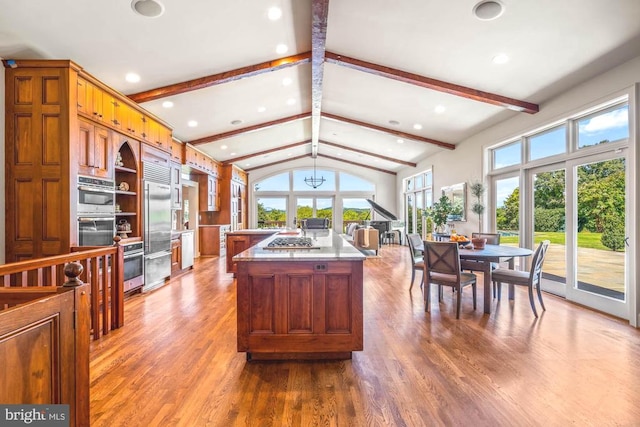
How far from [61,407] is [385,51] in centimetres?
444

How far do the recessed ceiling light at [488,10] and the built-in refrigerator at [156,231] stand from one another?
474cm

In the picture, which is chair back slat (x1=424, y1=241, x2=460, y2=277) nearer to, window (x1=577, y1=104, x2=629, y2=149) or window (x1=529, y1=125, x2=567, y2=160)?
window (x1=577, y1=104, x2=629, y2=149)

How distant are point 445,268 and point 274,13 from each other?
11.3 feet

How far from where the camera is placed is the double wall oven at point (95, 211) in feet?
11.4

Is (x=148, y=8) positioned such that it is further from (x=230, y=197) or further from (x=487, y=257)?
(x=230, y=197)

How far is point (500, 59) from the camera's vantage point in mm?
3748

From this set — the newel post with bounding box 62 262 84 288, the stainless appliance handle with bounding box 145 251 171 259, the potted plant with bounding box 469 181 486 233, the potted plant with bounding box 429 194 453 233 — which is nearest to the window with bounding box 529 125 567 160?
the potted plant with bounding box 469 181 486 233

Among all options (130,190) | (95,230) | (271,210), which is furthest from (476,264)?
(271,210)

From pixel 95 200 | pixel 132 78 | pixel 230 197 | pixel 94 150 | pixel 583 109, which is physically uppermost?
pixel 132 78

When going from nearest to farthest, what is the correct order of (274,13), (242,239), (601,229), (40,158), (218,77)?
1. (40,158)
2. (274,13)
3. (601,229)
4. (218,77)
5. (242,239)

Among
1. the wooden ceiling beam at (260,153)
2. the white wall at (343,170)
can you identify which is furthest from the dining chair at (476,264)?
the white wall at (343,170)

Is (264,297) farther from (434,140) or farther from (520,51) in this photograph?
(434,140)

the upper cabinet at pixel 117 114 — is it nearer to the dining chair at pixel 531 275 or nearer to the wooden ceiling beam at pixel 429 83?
the wooden ceiling beam at pixel 429 83

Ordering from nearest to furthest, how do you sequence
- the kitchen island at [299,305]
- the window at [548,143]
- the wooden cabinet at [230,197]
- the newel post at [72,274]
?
the newel post at [72,274]
the kitchen island at [299,305]
the window at [548,143]
the wooden cabinet at [230,197]
